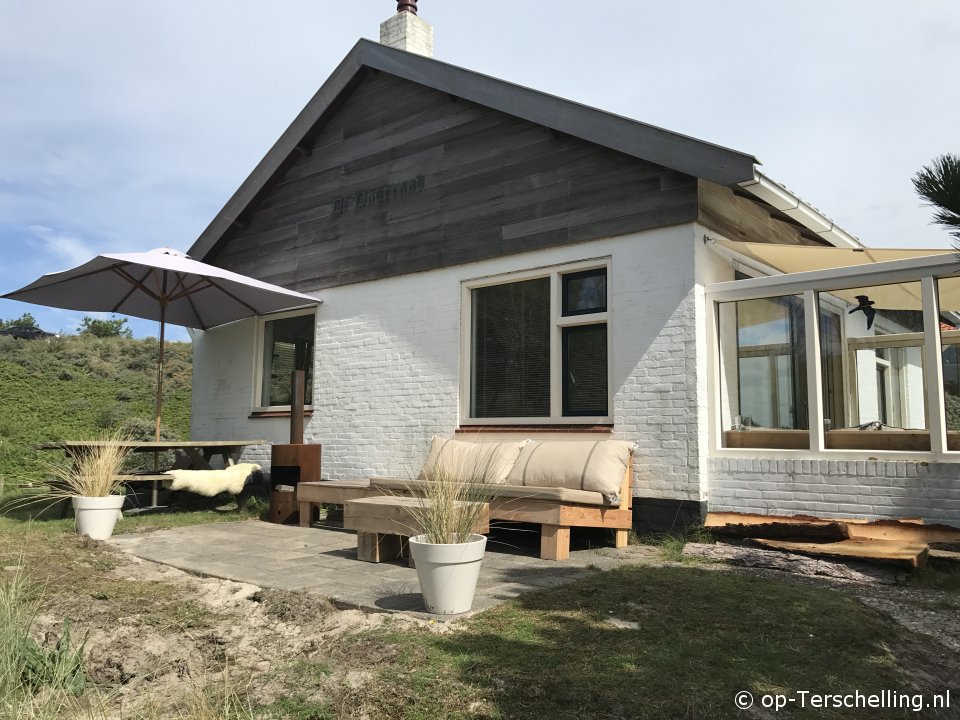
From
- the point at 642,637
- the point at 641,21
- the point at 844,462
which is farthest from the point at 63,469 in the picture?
the point at 641,21

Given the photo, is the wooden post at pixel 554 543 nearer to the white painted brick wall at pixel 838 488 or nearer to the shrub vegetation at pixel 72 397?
the white painted brick wall at pixel 838 488

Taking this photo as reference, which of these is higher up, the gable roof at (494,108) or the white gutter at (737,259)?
the gable roof at (494,108)

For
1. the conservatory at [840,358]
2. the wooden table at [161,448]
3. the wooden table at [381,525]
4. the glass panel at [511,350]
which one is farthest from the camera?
the glass panel at [511,350]

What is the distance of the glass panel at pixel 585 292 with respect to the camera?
6.45m

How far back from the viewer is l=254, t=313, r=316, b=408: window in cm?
898

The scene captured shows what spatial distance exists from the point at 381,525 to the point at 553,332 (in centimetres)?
256

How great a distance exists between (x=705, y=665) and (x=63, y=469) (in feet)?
20.2

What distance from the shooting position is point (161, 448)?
7414 millimetres

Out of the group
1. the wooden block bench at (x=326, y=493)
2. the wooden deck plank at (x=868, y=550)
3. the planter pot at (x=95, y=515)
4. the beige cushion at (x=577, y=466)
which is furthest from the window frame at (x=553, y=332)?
the planter pot at (x=95, y=515)

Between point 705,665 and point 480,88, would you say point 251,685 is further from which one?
point 480,88

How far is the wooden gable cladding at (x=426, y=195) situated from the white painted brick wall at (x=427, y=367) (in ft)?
0.67

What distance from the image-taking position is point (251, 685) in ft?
8.52

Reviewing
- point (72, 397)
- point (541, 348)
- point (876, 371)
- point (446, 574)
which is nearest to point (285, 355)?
point (541, 348)

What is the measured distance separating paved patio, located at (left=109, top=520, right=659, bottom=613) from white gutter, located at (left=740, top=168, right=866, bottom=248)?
2900mm
